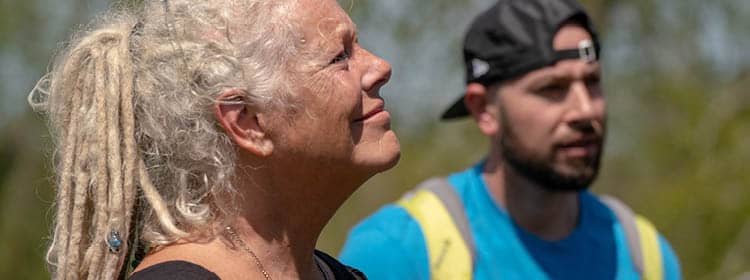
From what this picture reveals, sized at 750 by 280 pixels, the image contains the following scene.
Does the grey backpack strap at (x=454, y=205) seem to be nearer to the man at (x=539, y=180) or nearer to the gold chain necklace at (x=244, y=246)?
the man at (x=539, y=180)

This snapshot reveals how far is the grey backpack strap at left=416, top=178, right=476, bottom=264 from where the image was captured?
3.30m

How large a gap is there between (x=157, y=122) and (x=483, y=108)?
1.81 m

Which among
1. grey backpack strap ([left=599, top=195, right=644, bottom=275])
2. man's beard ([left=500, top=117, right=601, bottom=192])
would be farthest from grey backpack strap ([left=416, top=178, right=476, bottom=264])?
grey backpack strap ([left=599, top=195, right=644, bottom=275])

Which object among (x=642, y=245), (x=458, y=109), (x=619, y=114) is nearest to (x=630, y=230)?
(x=642, y=245)

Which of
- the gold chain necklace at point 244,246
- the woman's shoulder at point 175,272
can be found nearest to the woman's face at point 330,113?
the gold chain necklace at point 244,246

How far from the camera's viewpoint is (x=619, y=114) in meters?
7.14

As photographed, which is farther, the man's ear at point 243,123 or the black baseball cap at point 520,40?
the black baseball cap at point 520,40

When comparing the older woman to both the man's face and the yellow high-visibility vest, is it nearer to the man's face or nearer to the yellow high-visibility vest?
the yellow high-visibility vest

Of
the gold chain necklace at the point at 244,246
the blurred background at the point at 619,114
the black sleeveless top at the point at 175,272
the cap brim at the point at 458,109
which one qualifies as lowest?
the blurred background at the point at 619,114

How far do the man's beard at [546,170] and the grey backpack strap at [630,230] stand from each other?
180mm

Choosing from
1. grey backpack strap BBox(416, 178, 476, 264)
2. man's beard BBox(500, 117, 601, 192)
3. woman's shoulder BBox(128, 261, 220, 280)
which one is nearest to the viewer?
woman's shoulder BBox(128, 261, 220, 280)

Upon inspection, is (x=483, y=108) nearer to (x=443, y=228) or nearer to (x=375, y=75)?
(x=443, y=228)

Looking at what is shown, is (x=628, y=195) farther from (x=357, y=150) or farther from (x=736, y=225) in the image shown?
(x=357, y=150)

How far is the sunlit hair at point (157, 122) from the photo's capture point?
2035 mm
